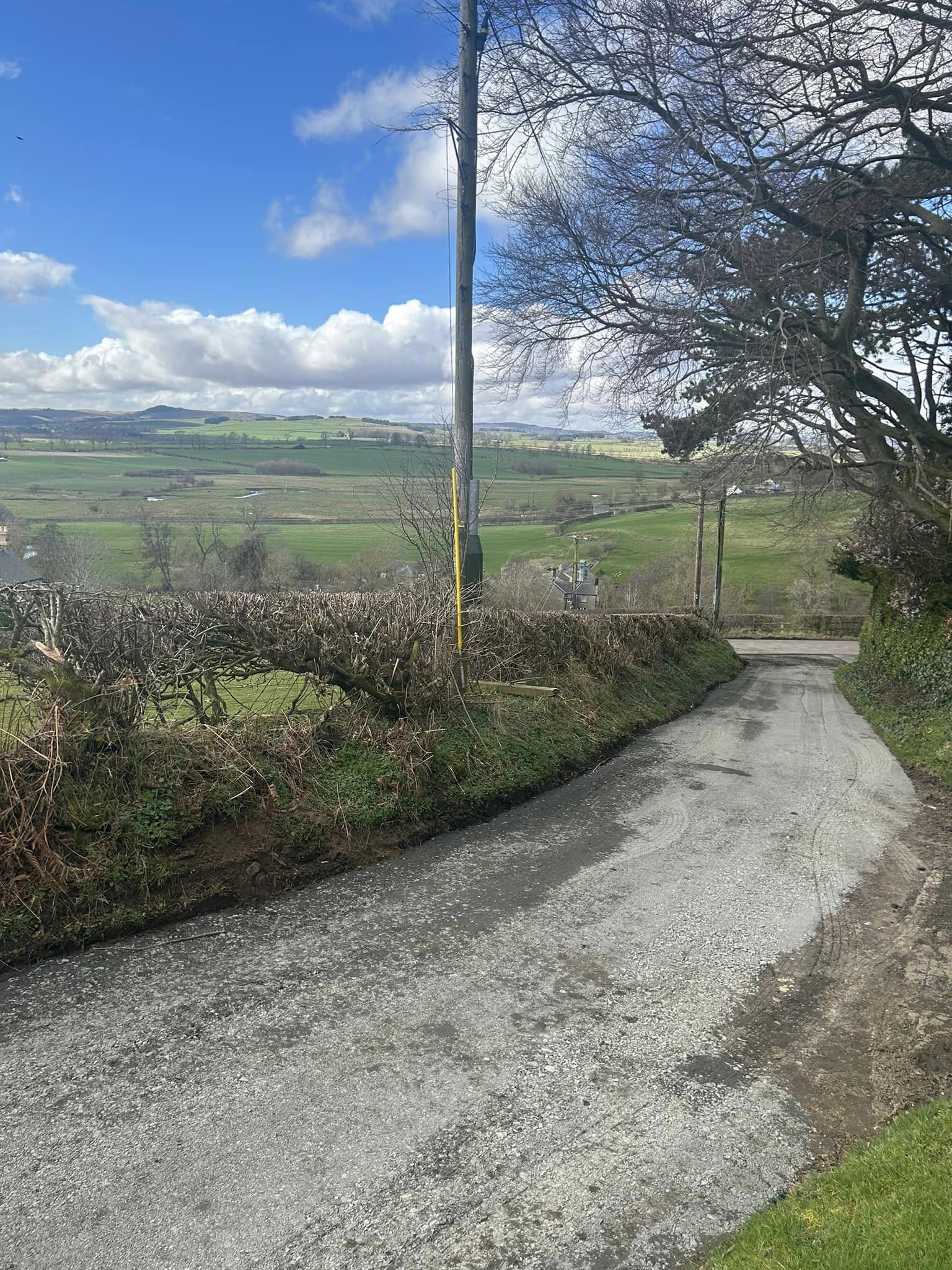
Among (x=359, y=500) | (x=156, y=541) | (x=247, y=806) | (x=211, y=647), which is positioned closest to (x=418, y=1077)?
(x=247, y=806)

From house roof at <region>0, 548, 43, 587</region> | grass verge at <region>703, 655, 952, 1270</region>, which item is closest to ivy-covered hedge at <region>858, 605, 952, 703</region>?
grass verge at <region>703, 655, 952, 1270</region>

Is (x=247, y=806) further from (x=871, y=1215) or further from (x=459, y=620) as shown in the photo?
(x=871, y=1215)

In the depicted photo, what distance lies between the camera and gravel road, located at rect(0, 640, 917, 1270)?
2838mm

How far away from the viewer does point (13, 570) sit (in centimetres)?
711

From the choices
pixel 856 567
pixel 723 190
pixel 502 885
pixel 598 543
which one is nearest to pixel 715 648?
pixel 856 567

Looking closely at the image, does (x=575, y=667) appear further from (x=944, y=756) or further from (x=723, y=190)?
(x=723, y=190)

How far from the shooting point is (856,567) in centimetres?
2083

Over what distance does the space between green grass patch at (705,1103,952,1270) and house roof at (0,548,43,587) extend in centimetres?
581

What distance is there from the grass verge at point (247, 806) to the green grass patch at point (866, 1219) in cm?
359

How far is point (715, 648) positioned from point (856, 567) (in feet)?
15.7

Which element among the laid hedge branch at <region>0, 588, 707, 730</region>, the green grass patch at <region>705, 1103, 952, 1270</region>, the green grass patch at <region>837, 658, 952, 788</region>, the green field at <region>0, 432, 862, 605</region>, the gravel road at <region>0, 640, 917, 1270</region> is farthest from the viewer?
the green field at <region>0, 432, 862, 605</region>

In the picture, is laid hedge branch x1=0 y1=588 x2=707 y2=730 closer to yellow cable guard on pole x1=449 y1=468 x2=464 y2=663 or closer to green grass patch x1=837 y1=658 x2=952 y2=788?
yellow cable guard on pole x1=449 y1=468 x2=464 y2=663

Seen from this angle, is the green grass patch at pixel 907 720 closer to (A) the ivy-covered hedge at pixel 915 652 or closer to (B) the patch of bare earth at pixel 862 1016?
(A) the ivy-covered hedge at pixel 915 652

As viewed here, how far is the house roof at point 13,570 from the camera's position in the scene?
6.15m
